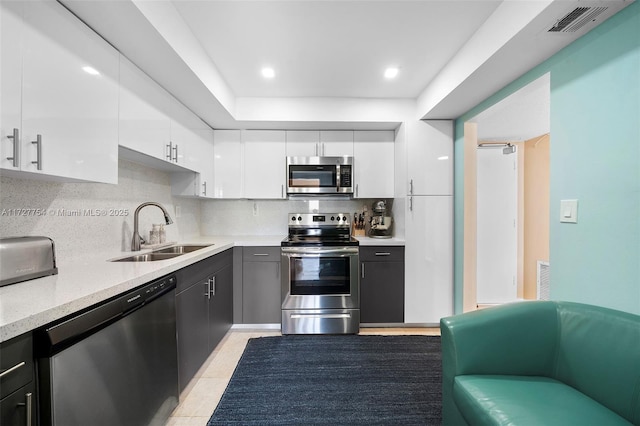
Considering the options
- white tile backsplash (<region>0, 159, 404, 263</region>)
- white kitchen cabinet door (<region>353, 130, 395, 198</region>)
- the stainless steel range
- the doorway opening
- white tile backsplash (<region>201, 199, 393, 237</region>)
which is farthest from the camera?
the doorway opening

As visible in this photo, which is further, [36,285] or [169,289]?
[169,289]

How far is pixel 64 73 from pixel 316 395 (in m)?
2.28

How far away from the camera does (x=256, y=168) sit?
3.12m

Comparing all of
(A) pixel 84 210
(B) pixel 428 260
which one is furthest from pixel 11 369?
(B) pixel 428 260

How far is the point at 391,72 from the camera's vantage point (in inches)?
92.5

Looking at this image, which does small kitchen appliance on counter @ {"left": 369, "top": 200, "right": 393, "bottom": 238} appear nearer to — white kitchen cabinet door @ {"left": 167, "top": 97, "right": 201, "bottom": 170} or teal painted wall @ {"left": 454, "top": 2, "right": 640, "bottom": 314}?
teal painted wall @ {"left": 454, "top": 2, "right": 640, "bottom": 314}

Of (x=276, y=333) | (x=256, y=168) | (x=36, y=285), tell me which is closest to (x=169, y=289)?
(x=36, y=285)

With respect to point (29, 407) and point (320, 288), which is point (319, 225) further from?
point (29, 407)

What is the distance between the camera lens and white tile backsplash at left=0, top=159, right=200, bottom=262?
133 centimetres

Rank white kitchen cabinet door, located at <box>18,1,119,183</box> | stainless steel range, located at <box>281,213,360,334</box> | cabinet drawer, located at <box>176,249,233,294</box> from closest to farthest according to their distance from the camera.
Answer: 1. white kitchen cabinet door, located at <box>18,1,119,183</box>
2. cabinet drawer, located at <box>176,249,233,294</box>
3. stainless steel range, located at <box>281,213,360,334</box>

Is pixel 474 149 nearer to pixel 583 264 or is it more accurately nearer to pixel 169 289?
pixel 583 264

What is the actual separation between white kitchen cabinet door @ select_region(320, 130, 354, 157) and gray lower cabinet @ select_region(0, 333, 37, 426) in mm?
2738

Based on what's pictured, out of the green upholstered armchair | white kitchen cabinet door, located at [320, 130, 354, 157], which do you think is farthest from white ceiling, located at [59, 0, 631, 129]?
the green upholstered armchair

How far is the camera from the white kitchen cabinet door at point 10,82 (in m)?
0.97
